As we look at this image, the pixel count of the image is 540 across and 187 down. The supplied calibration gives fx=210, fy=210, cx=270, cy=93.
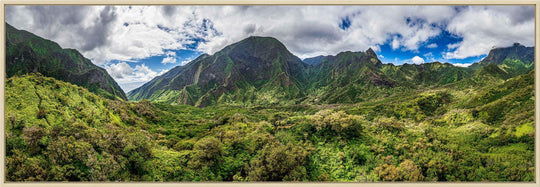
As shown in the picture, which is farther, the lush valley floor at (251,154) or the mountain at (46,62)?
the mountain at (46,62)

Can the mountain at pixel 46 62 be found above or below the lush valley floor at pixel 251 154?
above

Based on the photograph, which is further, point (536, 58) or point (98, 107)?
point (98, 107)

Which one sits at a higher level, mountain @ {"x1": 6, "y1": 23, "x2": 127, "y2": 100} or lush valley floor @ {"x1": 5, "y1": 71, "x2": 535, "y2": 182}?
A: mountain @ {"x1": 6, "y1": 23, "x2": 127, "y2": 100}

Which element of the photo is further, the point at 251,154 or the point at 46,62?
the point at 46,62

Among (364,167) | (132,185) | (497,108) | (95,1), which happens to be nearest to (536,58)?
(364,167)

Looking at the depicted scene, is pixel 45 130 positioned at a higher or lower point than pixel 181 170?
higher

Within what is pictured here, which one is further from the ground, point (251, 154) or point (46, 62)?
point (46, 62)

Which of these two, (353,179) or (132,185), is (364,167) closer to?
(353,179)

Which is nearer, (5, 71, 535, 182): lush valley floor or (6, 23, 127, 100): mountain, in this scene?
(5, 71, 535, 182): lush valley floor
